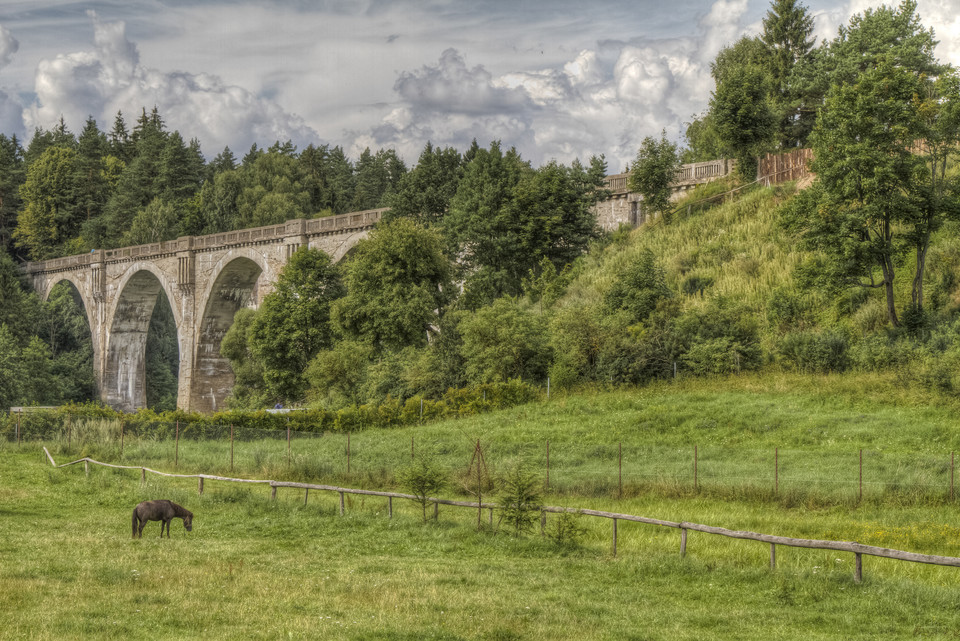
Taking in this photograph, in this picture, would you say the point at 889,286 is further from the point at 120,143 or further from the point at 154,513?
the point at 120,143

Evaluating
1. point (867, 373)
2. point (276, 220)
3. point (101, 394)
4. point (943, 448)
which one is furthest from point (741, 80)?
point (101, 394)

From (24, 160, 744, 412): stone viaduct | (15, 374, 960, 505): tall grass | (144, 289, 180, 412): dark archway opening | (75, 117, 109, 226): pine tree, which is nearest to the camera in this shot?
(15, 374, 960, 505): tall grass

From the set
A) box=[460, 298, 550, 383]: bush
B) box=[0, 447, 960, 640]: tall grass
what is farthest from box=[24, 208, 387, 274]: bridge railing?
box=[0, 447, 960, 640]: tall grass

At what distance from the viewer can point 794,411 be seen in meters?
29.9

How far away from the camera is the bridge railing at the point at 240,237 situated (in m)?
59.6

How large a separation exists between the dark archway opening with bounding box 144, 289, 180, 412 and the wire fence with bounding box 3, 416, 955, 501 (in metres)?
50.3

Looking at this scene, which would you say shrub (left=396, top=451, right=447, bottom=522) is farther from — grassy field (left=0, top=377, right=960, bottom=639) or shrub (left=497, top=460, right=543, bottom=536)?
shrub (left=497, top=460, right=543, bottom=536)

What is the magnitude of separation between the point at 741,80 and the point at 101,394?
61766 mm

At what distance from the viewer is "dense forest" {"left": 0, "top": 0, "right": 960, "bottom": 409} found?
33.2 metres

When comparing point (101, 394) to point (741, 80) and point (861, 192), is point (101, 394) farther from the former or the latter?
point (861, 192)

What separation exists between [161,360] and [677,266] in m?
62.5

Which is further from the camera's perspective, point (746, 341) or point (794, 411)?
point (746, 341)

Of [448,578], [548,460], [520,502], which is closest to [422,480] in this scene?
[520,502]

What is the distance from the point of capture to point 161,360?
91688 mm
